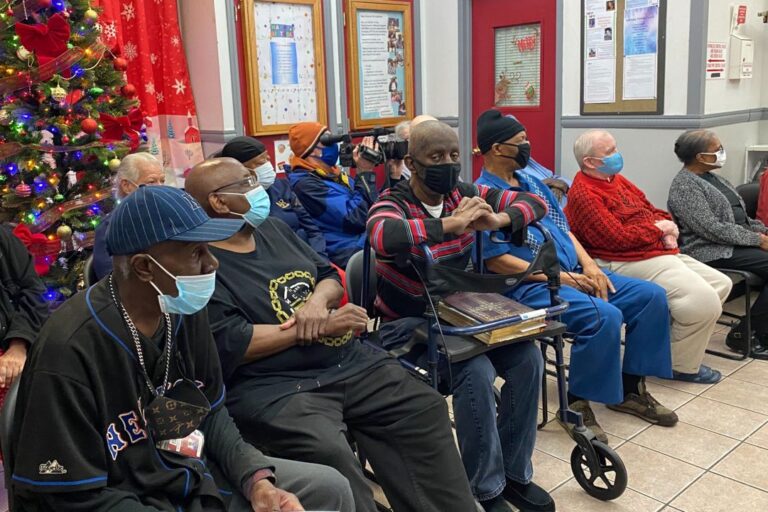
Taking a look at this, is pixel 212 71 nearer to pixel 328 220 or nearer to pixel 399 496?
pixel 328 220

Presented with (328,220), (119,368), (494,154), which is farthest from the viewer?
(328,220)

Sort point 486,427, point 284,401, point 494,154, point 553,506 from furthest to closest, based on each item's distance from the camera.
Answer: point 494,154 < point 553,506 < point 486,427 < point 284,401

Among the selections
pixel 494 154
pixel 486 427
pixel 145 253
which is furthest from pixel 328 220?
pixel 145 253

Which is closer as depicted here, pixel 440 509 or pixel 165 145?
pixel 440 509

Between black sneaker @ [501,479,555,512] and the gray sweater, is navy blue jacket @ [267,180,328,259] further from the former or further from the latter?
the gray sweater

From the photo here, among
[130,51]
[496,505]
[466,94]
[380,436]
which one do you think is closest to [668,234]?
[496,505]

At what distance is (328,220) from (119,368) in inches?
91.5

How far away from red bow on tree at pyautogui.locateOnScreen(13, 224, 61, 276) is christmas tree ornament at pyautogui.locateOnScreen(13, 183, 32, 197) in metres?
0.15

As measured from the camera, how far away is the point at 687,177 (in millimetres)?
3734

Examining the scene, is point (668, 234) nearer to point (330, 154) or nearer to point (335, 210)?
point (335, 210)

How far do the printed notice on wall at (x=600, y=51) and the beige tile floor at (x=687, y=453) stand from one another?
224cm

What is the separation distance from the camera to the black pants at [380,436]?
171 cm

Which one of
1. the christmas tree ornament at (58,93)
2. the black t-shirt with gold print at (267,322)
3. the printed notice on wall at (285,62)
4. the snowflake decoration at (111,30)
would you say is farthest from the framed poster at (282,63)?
the black t-shirt with gold print at (267,322)

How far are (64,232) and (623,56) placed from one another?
143 inches
